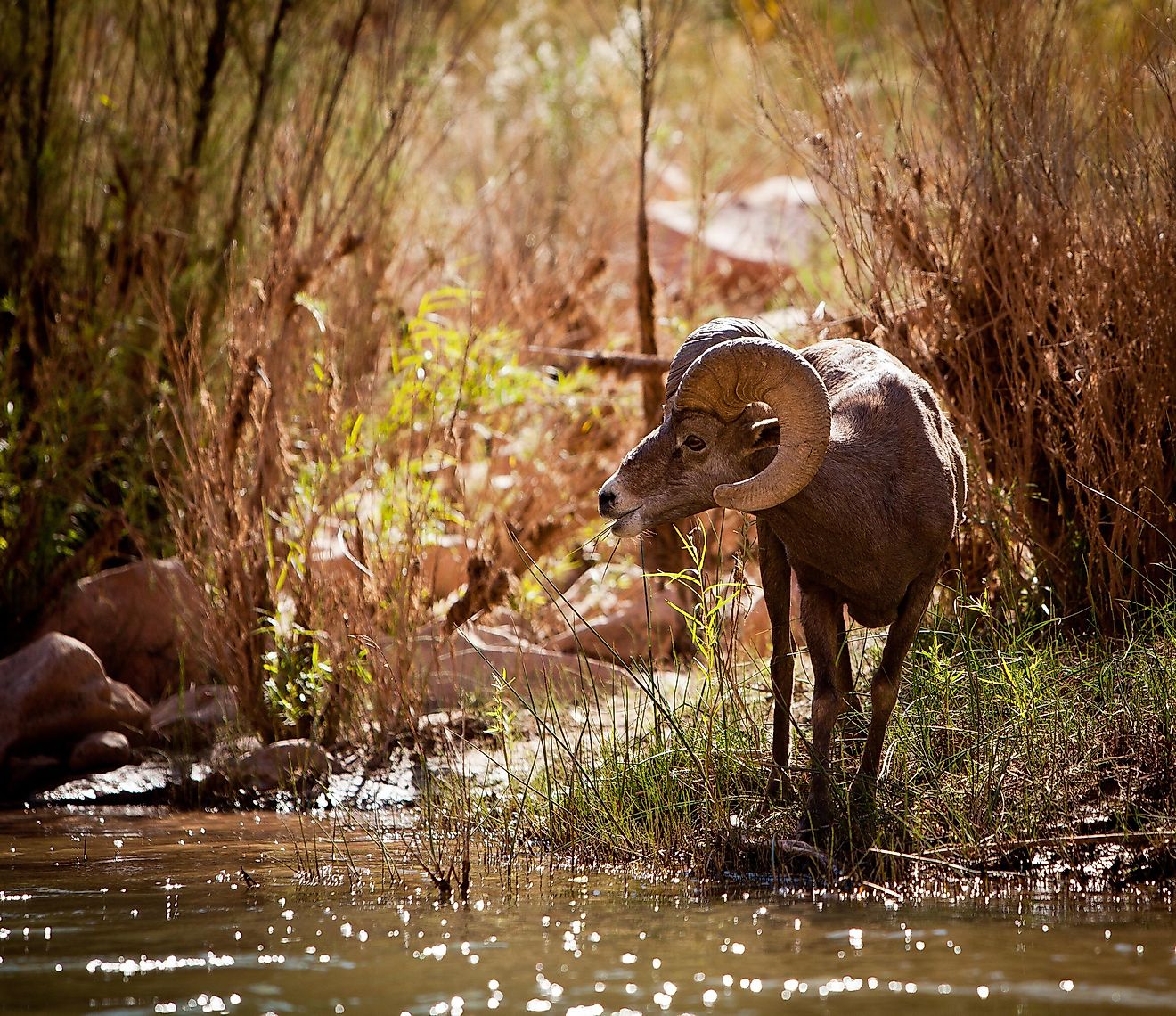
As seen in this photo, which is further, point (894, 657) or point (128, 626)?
point (128, 626)

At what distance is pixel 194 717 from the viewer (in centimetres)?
794

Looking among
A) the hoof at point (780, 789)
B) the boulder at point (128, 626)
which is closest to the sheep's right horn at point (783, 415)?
the hoof at point (780, 789)

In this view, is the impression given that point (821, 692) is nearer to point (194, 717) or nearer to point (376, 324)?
point (194, 717)

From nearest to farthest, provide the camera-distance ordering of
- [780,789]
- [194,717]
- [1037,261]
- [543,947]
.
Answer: [543,947]
[780,789]
[1037,261]
[194,717]

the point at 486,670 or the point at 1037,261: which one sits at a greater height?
the point at 1037,261

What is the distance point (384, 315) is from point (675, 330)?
7.54 feet

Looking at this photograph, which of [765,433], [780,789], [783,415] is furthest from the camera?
[780,789]

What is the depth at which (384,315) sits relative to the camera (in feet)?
32.2

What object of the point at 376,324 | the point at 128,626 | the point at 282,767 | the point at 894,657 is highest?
the point at 376,324

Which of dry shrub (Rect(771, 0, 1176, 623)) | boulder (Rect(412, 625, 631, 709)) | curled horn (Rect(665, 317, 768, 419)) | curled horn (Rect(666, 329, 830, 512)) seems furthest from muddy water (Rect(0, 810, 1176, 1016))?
dry shrub (Rect(771, 0, 1176, 623))

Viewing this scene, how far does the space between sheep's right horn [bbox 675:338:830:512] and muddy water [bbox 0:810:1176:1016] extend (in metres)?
1.37

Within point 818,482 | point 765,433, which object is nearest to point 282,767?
point 765,433

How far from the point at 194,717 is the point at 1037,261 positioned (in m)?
4.93

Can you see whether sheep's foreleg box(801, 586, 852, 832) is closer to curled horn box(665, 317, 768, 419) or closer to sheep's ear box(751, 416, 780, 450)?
sheep's ear box(751, 416, 780, 450)
